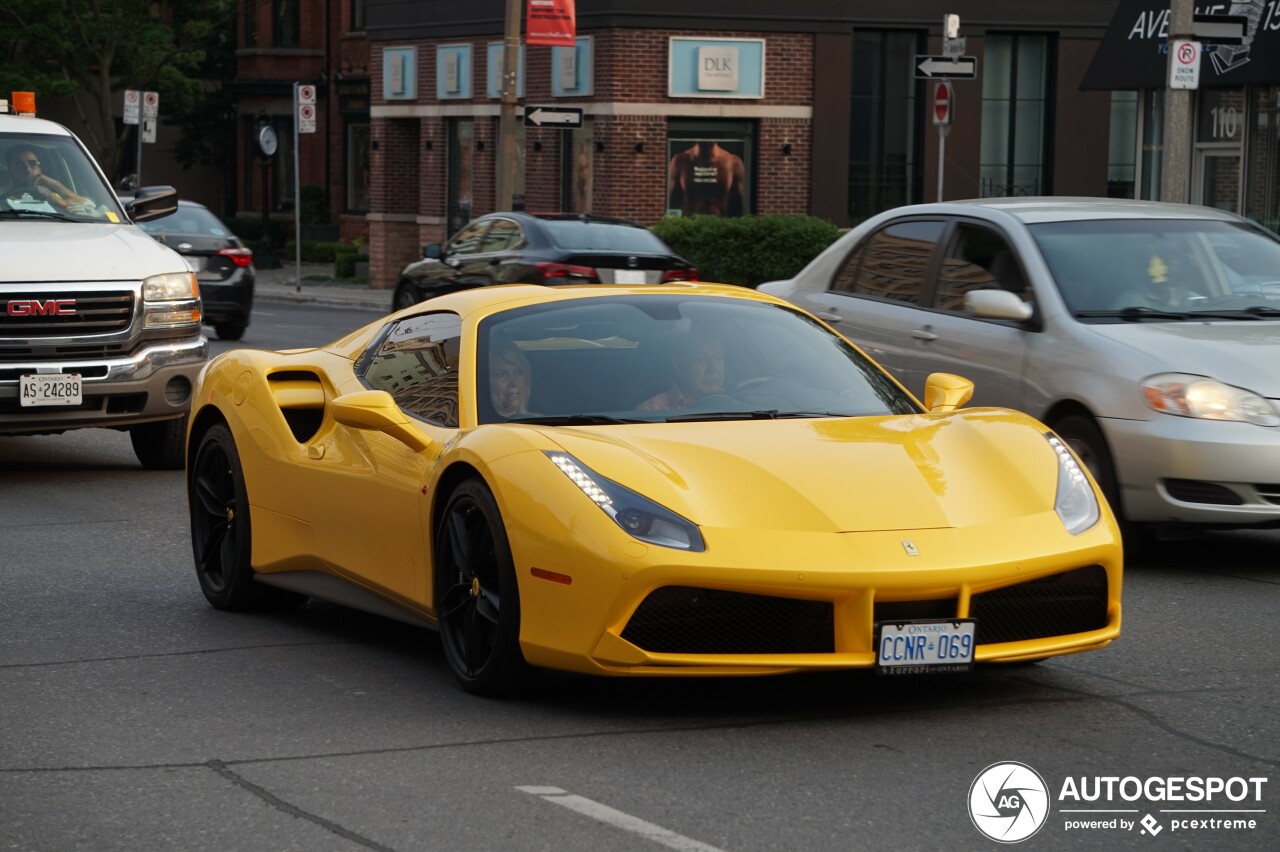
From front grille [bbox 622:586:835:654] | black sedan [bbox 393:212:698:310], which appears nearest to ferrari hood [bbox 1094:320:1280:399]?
front grille [bbox 622:586:835:654]

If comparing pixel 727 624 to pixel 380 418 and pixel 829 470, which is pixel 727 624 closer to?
pixel 829 470

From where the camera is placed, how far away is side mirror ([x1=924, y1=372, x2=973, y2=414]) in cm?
→ 733

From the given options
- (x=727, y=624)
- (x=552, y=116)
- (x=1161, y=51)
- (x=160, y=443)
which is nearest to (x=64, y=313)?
(x=160, y=443)

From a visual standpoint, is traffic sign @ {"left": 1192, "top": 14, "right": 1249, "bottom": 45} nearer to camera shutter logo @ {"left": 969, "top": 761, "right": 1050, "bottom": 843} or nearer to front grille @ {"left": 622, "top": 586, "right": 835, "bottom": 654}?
front grille @ {"left": 622, "top": 586, "right": 835, "bottom": 654}

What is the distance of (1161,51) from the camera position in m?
25.6

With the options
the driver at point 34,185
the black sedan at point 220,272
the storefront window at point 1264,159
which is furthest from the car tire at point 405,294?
the driver at point 34,185

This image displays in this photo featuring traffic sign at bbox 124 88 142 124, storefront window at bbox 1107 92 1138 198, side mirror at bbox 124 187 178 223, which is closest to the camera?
side mirror at bbox 124 187 178 223

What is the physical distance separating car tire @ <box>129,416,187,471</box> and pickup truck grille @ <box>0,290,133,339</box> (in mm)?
947

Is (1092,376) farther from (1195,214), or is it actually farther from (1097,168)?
(1097,168)

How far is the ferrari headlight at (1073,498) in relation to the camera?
20.9 ft

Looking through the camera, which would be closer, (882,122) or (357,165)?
(882,122)

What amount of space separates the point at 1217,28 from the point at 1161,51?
8458mm

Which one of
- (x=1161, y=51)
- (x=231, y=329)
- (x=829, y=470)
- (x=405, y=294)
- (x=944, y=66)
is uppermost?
(x=1161, y=51)

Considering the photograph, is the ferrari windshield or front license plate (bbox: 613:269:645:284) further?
front license plate (bbox: 613:269:645:284)
